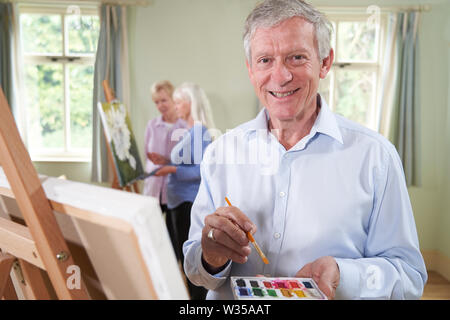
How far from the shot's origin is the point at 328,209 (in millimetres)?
548

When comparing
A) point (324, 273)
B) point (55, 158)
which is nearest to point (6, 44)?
point (55, 158)

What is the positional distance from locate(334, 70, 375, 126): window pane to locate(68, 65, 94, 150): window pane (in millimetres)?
593

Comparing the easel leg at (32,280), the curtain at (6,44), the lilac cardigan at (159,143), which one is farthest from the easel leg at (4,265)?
the lilac cardigan at (159,143)

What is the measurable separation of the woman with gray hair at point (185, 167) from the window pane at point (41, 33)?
1.11ft

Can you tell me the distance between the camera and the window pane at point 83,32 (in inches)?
31.3

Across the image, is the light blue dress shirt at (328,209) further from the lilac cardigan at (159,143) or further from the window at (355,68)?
the lilac cardigan at (159,143)

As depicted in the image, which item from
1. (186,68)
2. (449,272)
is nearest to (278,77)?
(186,68)

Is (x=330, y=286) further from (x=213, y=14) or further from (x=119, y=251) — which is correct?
(x=213, y=14)

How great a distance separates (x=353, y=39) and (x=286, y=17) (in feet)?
0.87

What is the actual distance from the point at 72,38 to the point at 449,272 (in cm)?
99

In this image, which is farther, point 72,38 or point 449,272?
point 72,38

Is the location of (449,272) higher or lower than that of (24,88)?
lower

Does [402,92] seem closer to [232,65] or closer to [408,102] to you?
[408,102]

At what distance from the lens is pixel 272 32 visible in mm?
504
